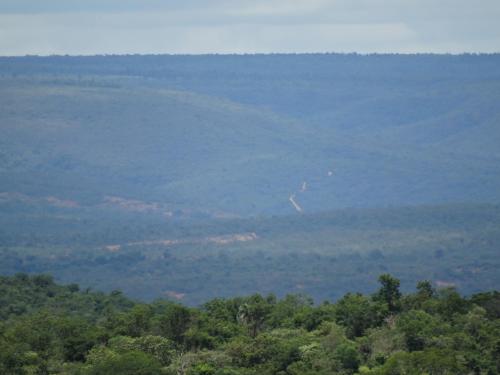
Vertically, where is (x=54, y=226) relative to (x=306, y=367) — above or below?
above

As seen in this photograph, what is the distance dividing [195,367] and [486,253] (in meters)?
102

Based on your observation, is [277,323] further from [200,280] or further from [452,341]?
[200,280]

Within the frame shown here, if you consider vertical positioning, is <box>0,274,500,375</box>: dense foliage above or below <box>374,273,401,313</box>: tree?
below

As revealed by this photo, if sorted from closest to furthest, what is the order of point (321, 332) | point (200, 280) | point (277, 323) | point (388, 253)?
1. point (321, 332)
2. point (277, 323)
3. point (200, 280)
4. point (388, 253)

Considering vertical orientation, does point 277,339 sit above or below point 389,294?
below

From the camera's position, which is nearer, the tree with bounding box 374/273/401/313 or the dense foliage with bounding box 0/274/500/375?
the dense foliage with bounding box 0/274/500/375

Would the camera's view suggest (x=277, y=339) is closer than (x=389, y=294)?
Yes

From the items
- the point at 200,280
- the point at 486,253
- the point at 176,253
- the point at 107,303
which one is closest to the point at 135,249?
the point at 176,253

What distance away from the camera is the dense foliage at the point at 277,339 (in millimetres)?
54406

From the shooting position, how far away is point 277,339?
59156 mm

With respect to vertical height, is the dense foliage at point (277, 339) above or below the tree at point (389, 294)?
below

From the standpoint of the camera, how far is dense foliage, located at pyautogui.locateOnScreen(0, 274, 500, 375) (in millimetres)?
54406

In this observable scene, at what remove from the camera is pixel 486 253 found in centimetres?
15462

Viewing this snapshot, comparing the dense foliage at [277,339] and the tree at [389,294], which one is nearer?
the dense foliage at [277,339]
